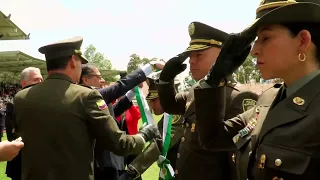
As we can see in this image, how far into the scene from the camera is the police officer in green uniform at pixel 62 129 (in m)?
2.96

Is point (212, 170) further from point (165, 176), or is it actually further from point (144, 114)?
point (144, 114)

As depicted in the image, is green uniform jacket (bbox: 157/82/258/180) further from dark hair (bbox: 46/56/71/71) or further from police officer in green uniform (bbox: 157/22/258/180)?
dark hair (bbox: 46/56/71/71)

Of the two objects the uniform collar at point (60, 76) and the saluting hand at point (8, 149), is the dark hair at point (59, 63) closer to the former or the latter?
the uniform collar at point (60, 76)

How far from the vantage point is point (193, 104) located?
10.5 ft

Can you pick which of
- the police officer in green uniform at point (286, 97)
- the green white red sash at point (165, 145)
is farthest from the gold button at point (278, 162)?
the green white red sash at point (165, 145)

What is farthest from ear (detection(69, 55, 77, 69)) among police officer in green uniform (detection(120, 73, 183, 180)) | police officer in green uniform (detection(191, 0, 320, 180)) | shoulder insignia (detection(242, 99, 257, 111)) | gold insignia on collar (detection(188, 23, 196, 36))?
police officer in green uniform (detection(191, 0, 320, 180))

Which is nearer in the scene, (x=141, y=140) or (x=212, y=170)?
(x=212, y=170)

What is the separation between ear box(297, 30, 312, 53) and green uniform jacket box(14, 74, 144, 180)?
5.72 ft

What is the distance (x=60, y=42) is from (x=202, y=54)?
1.22m

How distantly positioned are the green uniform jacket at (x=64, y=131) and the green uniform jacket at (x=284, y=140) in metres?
1.35

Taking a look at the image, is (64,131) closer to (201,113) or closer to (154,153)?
(201,113)

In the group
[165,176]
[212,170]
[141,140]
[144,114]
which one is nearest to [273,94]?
[212,170]

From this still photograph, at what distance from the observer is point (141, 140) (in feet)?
11.1

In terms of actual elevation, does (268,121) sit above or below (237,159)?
above
